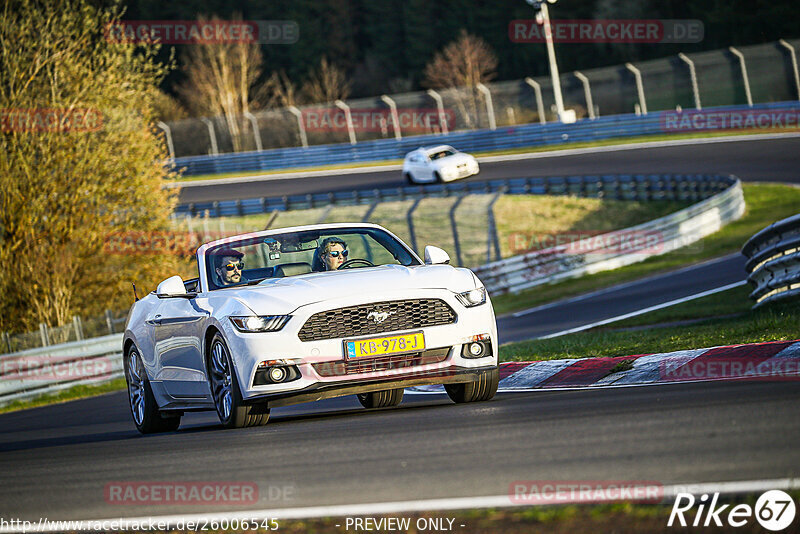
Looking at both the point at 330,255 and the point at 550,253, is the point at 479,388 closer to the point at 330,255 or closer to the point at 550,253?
the point at 330,255

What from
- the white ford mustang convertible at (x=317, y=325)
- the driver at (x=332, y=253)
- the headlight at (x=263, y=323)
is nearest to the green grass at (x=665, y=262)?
the driver at (x=332, y=253)

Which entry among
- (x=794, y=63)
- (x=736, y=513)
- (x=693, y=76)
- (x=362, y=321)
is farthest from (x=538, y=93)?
(x=736, y=513)

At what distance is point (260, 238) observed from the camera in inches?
367

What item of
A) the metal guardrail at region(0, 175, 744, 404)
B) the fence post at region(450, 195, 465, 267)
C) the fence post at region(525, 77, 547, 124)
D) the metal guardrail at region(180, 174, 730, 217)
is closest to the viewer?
the metal guardrail at region(0, 175, 744, 404)

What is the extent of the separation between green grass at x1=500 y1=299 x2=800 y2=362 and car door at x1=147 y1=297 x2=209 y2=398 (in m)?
4.01

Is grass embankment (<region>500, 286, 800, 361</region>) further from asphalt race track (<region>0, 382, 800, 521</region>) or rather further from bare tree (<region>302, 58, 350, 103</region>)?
bare tree (<region>302, 58, 350, 103</region>)

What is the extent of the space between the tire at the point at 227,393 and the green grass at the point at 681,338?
3.98 meters

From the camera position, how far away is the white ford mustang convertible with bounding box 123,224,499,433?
799 cm

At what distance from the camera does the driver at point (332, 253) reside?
364 inches

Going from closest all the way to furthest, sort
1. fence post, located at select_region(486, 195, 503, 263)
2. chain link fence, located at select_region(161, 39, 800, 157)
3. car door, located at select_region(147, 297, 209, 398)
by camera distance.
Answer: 1. car door, located at select_region(147, 297, 209, 398)
2. fence post, located at select_region(486, 195, 503, 263)
3. chain link fence, located at select_region(161, 39, 800, 157)

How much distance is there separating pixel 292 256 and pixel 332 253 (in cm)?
32

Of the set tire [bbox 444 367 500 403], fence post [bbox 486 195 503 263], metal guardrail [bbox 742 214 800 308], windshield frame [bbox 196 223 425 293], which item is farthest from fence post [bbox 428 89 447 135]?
tire [bbox 444 367 500 403]

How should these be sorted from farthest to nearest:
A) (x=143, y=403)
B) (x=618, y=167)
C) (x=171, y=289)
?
(x=618, y=167), (x=143, y=403), (x=171, y=289)

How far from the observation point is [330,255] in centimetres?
929
